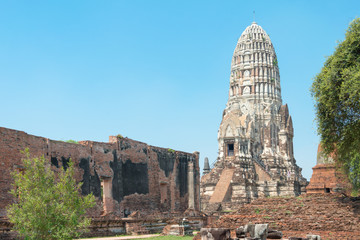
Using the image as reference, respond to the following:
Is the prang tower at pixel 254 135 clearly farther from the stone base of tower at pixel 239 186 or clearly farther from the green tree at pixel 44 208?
the green tree at pixel 44 208

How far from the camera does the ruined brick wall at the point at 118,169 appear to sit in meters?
18.0

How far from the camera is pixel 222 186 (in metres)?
45.9

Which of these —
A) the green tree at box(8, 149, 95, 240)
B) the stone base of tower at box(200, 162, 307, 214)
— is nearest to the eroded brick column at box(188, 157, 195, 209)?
the stone base of tower at box(200, 162, 307, 214)

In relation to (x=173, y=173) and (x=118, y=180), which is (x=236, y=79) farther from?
(x=118, y=180)

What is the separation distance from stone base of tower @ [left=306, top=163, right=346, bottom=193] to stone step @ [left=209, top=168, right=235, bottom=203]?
15060 mm

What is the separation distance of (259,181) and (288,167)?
319 inches


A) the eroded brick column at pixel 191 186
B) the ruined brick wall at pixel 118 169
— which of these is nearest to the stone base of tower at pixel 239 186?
the eroded brick column at pixel 191 186

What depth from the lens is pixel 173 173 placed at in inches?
1097

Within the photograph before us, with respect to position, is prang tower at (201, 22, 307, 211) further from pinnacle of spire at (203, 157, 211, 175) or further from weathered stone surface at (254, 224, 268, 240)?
weathered stone surface at (254, 224, 268, 240)

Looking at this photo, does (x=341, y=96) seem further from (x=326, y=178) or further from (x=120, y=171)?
(x=326, y=178)

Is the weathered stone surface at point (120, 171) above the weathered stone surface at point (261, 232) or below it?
above

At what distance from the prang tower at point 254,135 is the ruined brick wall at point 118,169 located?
17.4m

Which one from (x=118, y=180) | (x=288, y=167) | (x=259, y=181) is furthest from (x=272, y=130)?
(x=118, y=180)

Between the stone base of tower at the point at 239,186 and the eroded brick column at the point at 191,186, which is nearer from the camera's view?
the eroded brick column at the point at 191,186
